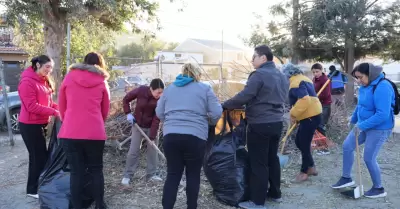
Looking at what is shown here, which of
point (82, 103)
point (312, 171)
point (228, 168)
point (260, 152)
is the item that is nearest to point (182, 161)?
point (228, 168)

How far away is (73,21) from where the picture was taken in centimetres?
691

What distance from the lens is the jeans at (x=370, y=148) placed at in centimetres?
360

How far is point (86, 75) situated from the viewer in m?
3.04

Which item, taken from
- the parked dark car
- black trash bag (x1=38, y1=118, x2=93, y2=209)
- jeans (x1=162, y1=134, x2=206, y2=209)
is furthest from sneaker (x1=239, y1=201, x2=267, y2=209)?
the parked dark car

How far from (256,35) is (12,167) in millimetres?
10364

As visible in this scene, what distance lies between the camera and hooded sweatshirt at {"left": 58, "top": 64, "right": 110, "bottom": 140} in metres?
3.01

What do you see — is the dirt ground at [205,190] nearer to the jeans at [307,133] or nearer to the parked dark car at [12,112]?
the jeans at [307,133]

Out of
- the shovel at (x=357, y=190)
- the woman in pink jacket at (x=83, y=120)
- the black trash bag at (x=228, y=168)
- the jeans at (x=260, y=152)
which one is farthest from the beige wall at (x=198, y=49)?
the woman in pink jacket at (x=83, y=120)

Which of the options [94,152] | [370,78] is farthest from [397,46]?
[94,152]

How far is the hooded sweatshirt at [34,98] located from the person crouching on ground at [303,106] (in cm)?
266

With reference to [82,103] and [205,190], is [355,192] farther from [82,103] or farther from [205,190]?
[82,103]

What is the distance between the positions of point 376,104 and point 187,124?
76.8 inches

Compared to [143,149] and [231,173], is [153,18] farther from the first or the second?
[231,173]

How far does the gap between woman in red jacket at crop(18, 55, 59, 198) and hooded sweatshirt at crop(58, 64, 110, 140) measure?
0.53m
